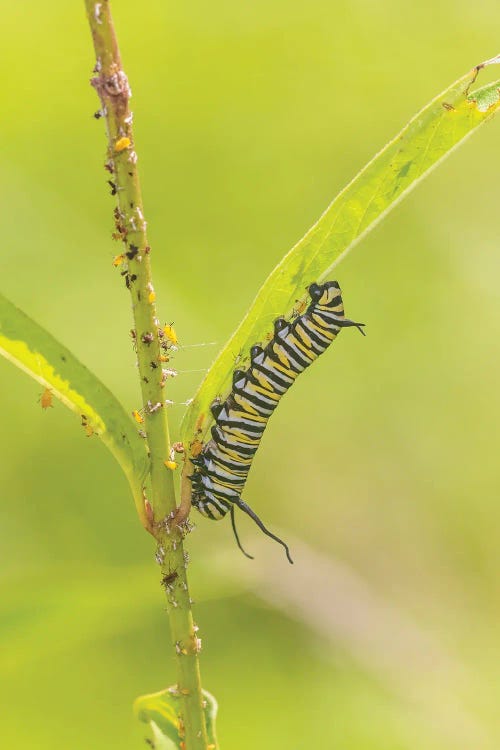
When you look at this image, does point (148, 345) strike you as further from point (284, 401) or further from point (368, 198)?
point (284, 401)

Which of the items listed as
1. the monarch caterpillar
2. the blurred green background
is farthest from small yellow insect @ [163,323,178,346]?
the blurred green background

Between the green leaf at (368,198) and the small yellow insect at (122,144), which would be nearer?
the small yellow insect at (122,144)

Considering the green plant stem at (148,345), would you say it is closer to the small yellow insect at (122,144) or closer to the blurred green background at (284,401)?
the small yellow insect at (122,144)

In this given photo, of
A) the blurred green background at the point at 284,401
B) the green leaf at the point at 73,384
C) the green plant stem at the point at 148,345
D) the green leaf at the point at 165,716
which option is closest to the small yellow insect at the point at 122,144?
the green plant stem at the point at 148,345

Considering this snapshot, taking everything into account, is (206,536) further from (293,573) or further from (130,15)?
(130,15)

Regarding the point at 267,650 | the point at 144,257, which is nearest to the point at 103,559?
the point at 267,650

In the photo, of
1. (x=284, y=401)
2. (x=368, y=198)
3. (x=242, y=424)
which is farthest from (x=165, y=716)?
(x=284, y=401)
